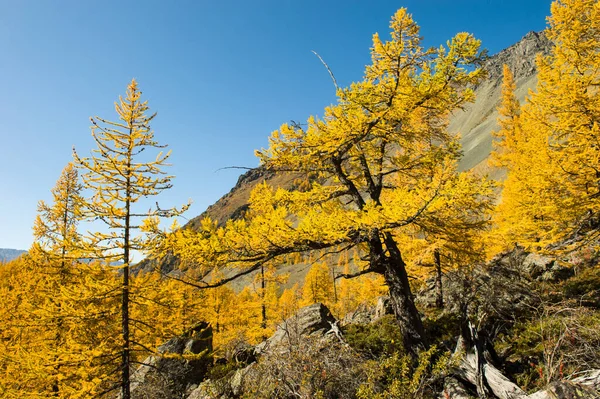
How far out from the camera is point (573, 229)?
32.3 feet

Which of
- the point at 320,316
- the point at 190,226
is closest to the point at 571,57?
the point at 320,316

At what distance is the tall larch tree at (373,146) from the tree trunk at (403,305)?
0.02 m

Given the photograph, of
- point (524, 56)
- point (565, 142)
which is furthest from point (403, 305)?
point (524, 56)

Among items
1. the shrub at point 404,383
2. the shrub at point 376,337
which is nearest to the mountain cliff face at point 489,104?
the shrub at point 376,337

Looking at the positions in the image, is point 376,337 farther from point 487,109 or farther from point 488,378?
point 487,109

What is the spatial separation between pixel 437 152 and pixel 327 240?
3.98 meters

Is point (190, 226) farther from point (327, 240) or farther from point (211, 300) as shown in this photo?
point (211, 300)

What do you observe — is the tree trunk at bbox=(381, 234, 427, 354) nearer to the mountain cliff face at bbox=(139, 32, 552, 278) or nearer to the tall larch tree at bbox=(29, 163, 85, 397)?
the tall larch tree at bbox=(29, 163, 85, 397)

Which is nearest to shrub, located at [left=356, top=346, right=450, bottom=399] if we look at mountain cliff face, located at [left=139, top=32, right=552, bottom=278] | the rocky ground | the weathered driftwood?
the rocky ground

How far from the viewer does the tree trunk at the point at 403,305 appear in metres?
7.48

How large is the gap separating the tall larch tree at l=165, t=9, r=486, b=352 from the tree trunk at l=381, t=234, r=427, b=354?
0.08 ft

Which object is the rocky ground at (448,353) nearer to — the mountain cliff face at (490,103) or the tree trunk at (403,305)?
the tree trunk at (403,305)

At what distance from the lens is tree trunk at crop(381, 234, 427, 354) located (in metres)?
7.48

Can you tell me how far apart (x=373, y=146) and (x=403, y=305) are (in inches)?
→ 163
